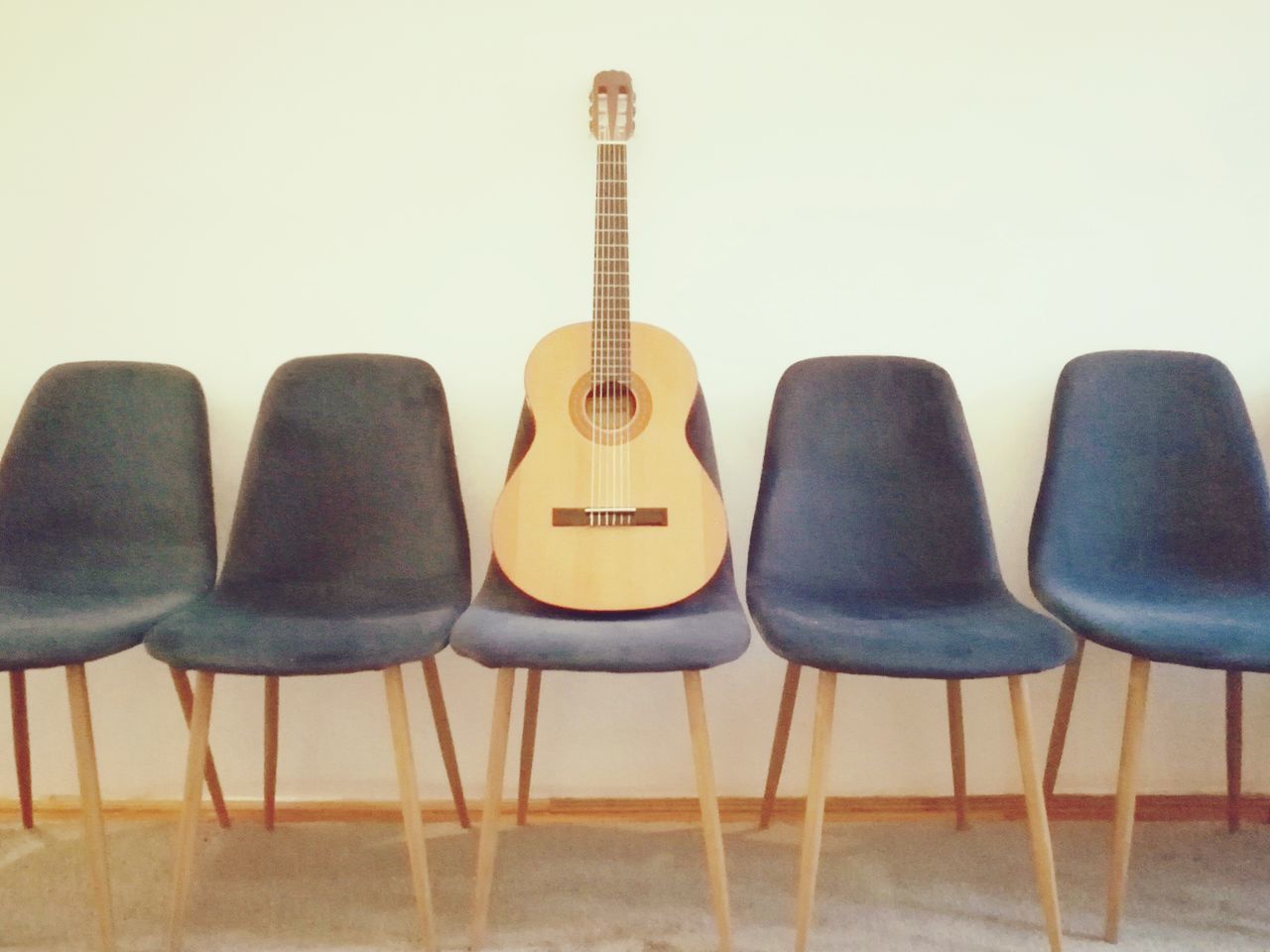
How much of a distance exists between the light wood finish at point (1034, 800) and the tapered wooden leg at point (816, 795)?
291mm

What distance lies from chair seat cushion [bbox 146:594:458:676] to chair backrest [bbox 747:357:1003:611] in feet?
2.09

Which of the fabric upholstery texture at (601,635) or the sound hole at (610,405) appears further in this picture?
the sound hole at (610,405)

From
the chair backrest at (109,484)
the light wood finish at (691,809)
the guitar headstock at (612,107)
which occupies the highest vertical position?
the guitar headstock at (612,107)

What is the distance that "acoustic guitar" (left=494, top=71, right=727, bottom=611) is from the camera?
1.43 metres

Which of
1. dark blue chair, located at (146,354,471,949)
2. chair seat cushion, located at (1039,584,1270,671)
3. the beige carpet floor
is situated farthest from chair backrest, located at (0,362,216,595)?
chair seat cushion, located at (1039,584,1270,671)

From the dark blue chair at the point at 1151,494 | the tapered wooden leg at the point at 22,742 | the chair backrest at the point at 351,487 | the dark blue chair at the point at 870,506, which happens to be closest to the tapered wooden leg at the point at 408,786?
the chair backrest at the point at 351,487

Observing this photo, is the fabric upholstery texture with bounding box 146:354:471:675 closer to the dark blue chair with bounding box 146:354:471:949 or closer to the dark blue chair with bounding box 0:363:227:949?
the dark blue chair with bounding box 146:354:471:949

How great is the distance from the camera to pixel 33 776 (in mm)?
1912

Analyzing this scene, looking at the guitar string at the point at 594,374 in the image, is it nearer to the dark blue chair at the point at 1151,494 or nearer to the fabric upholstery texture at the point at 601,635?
the fabric upholstery texture at the point at 601,635

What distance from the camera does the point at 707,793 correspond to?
132 centimetres

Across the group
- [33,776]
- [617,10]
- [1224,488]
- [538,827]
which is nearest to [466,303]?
[617,10]

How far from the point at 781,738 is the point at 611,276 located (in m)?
0.97

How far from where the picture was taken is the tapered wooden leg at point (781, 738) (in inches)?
65.5

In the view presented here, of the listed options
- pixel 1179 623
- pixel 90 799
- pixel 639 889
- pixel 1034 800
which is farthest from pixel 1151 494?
pixel 90 799
